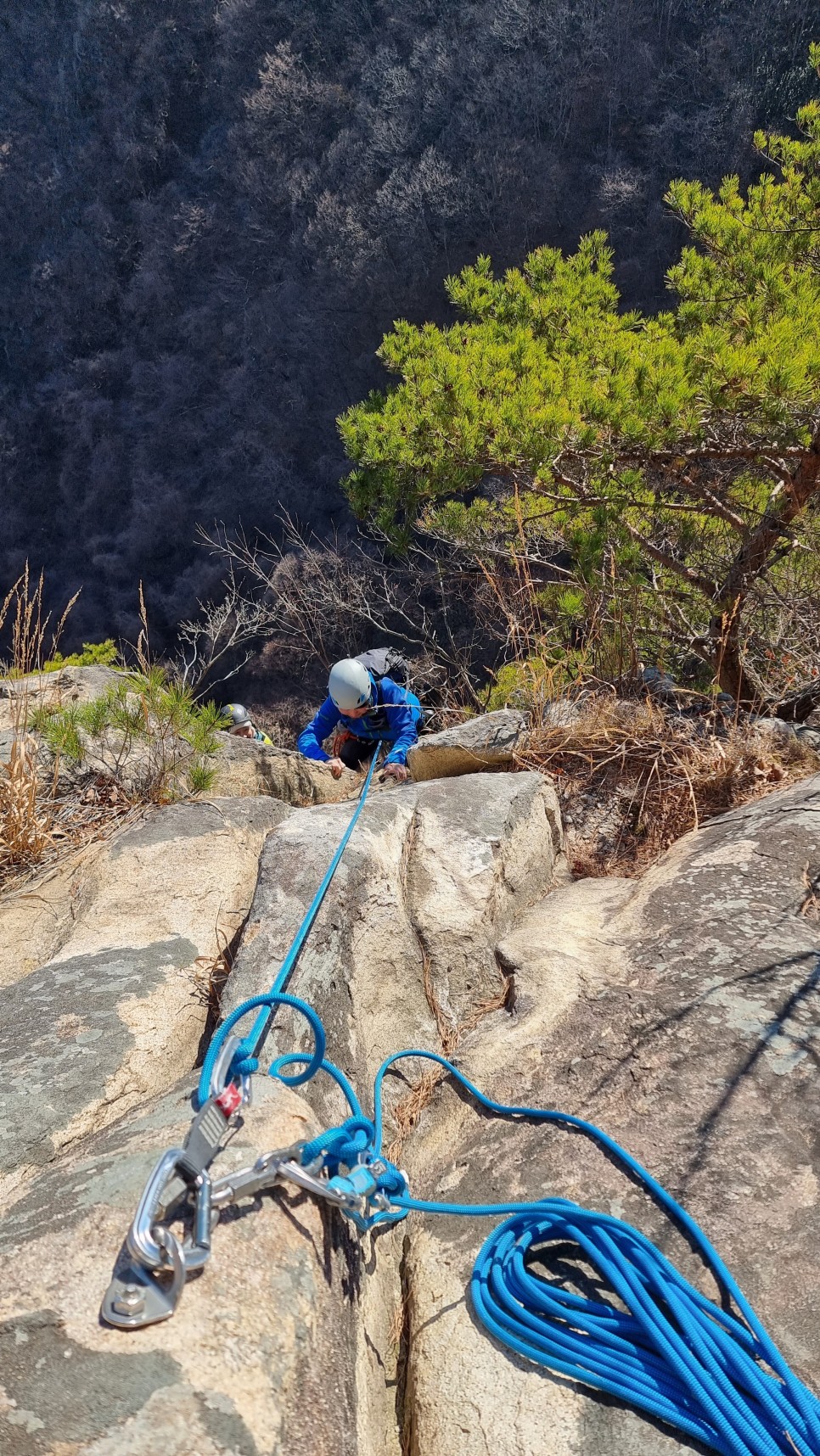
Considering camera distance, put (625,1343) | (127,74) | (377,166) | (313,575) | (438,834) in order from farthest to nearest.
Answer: (127,74) → (377,166) → (313,575) → (438,834) → (625,1343)

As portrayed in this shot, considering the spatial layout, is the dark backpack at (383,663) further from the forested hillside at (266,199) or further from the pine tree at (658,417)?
the forested hillside at (266,199)

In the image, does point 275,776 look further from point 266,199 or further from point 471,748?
point 266,199

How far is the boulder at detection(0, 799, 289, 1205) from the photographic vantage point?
1.96 meters

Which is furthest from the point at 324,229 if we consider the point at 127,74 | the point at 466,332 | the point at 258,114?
the point at 466,332

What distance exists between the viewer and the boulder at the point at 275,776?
4168mm

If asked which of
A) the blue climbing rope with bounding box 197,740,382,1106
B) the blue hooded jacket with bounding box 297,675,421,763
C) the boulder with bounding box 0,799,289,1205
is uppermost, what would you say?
the blue climbing rope with bounding box 197,740,382,1106

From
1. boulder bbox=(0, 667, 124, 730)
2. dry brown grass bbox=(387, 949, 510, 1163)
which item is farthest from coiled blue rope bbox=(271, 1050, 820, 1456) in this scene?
boulder bbox=(0, 667, 124, 730)

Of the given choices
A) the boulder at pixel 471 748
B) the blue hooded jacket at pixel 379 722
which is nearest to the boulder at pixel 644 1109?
the boulder at pixel 471 748

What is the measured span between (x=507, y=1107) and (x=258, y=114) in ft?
74.4

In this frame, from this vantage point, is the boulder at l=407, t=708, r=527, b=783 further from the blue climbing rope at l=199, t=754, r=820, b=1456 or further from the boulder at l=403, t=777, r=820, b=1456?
the blue climbing rope at l=199, t=754, r=820, b=1456

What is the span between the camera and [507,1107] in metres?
1.87

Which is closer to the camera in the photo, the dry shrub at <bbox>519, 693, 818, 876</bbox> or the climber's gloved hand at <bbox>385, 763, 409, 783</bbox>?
the dry shrub at <bbox>519, 693, 818, 876</bbox>

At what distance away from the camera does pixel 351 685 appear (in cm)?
488

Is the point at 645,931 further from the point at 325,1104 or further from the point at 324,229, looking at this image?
the point at 324,229
